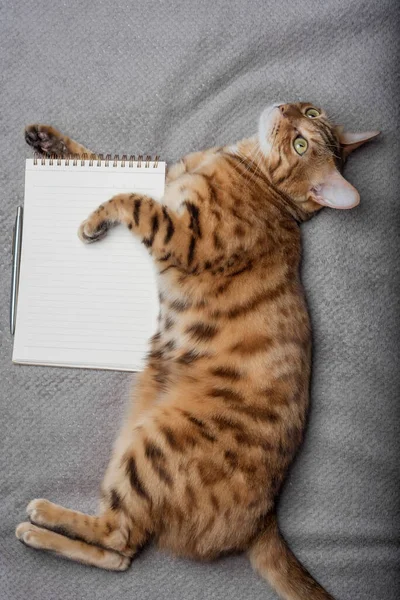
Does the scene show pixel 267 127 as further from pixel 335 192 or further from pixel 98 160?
pixel 98 160

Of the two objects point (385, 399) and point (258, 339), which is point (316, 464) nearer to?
point (385, 399)

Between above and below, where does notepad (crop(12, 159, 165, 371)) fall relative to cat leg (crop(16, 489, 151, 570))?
above

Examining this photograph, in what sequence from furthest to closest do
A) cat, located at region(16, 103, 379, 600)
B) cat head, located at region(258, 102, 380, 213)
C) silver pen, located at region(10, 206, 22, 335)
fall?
silver pen, located at region(10, 206, 22, 335)
cat head, located at region(258, 102, 380, 213)
cat, located at region(16, 103, 379, 600)

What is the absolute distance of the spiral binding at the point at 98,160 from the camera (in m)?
1.59

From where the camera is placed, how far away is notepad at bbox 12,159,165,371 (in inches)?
61.7

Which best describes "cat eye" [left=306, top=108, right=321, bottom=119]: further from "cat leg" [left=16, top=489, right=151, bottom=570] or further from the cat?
"cat leg" [left=16, top=489, right=151, bottom=570]

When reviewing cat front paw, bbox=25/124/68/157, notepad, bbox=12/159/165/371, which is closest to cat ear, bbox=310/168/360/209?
notepad, bbox=12/159/165/371

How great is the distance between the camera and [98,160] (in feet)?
5.23

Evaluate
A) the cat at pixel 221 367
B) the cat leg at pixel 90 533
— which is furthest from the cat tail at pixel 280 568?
the cat leg at pixel 90 533

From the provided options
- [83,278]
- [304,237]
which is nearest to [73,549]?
[83,278]

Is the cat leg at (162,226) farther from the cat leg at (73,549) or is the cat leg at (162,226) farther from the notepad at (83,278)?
the cat leg at (73,549)

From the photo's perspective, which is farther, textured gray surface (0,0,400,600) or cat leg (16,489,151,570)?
textured gray surface (0,0,400,600)

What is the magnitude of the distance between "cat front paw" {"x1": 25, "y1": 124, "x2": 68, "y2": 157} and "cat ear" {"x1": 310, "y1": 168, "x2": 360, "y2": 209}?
695 mm

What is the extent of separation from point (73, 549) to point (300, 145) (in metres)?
1.14
